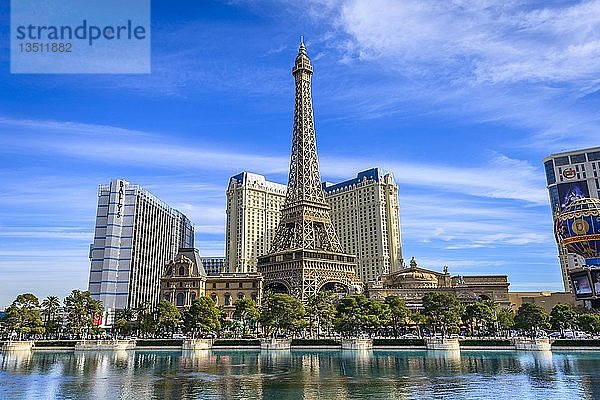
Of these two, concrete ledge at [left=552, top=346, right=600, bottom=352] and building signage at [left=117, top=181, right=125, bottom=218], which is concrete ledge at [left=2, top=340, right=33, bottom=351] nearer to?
building signage at [left=117, top=181, right=125, bottom=218]

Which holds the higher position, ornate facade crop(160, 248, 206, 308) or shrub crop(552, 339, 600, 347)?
ornate facade crop(160, 248, 206, 308)

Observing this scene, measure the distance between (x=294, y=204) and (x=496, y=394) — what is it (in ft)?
336

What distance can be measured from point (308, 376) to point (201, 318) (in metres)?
44.0

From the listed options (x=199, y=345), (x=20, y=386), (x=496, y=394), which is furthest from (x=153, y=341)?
(x=496, y=394)

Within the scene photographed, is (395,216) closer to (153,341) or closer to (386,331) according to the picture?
(386,331)

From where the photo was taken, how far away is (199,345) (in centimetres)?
8069

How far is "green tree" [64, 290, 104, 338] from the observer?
89812 mm

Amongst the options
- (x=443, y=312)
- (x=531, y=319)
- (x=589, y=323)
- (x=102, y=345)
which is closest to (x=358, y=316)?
(x=443, y=312)

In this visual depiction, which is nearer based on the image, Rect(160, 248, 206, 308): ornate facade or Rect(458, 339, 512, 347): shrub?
Rect(458, 339, 512, 347): shrub

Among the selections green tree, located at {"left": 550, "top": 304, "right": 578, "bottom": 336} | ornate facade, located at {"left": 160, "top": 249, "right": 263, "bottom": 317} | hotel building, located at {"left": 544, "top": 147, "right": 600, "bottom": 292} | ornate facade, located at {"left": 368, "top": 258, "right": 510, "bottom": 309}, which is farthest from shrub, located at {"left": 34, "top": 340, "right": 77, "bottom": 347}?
hotel building, located at {"left": 544, "top": 147, "right": 600, "bottom": 292}

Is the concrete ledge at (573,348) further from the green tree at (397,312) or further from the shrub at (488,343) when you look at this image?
the green tree at (397,312)

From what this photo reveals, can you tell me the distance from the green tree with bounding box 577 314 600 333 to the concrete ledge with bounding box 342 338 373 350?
126 ft

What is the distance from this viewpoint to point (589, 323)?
85.4m

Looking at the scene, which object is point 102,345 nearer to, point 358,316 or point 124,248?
point 358,316
